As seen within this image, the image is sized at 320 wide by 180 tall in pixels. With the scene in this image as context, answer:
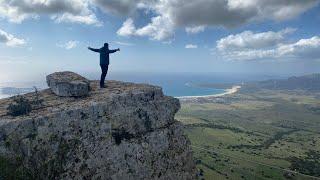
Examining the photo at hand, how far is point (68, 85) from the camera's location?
99.6 ft

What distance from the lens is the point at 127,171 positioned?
2748cm

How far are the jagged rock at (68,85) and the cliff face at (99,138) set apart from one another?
1.98 ft

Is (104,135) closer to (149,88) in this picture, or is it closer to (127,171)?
(127,171)

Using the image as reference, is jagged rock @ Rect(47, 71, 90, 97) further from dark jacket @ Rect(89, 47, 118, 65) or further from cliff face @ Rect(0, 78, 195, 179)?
dark jacket @ Rect(89, 47, 118, 65)

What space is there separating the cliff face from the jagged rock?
23.7 inches

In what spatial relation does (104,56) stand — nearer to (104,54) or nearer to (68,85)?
(104,54)

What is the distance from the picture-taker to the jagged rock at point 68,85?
30.0 m

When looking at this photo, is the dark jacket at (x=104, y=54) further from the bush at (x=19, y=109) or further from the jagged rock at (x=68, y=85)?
the bush at (x=19, y=109)

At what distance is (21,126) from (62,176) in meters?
4.38

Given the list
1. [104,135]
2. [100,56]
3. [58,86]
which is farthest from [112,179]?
[100,56]

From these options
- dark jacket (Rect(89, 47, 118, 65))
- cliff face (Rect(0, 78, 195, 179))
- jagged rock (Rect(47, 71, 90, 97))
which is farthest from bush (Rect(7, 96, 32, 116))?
dark jacket (Rect(89, 47, 118, 65))

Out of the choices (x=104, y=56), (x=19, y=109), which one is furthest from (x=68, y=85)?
(x=19, y=109)

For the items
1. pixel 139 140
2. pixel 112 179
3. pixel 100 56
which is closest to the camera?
pixel 112 179

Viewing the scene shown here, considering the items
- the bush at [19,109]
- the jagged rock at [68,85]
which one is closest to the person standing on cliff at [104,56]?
the jagged rock at [68,85]
